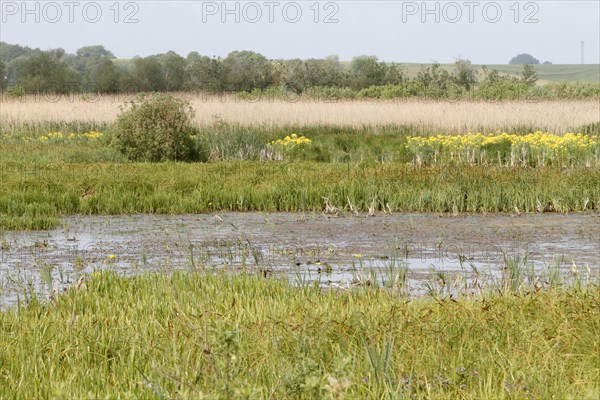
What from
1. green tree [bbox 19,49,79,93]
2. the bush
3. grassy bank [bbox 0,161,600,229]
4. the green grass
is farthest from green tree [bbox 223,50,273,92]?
grassy bank [bbox 0,161,600,229]

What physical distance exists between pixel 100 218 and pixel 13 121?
1922 centimetres

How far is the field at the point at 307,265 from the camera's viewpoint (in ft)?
17.0

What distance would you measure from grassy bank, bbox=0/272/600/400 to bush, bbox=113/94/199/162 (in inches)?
530

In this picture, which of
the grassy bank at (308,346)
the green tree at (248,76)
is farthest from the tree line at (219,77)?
the grassy bank at (308,346)

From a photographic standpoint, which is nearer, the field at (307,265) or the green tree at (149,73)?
the field at (307,265)

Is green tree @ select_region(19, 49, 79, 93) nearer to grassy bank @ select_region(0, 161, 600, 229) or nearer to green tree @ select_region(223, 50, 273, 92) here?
green tree @ select_region(223, 50, 273, 92)

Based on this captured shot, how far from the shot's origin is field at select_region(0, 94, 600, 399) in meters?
5.20

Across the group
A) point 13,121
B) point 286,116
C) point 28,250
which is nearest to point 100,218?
point 28,250

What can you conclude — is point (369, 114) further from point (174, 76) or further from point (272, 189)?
point (174, 76)

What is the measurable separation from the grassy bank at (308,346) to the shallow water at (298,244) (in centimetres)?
173

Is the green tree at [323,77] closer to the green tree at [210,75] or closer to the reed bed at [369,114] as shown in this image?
the green tree at [210,75]

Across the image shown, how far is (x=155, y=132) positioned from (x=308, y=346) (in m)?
15.6

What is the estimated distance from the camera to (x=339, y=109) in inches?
1200

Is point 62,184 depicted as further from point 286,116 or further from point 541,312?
point 286,116
